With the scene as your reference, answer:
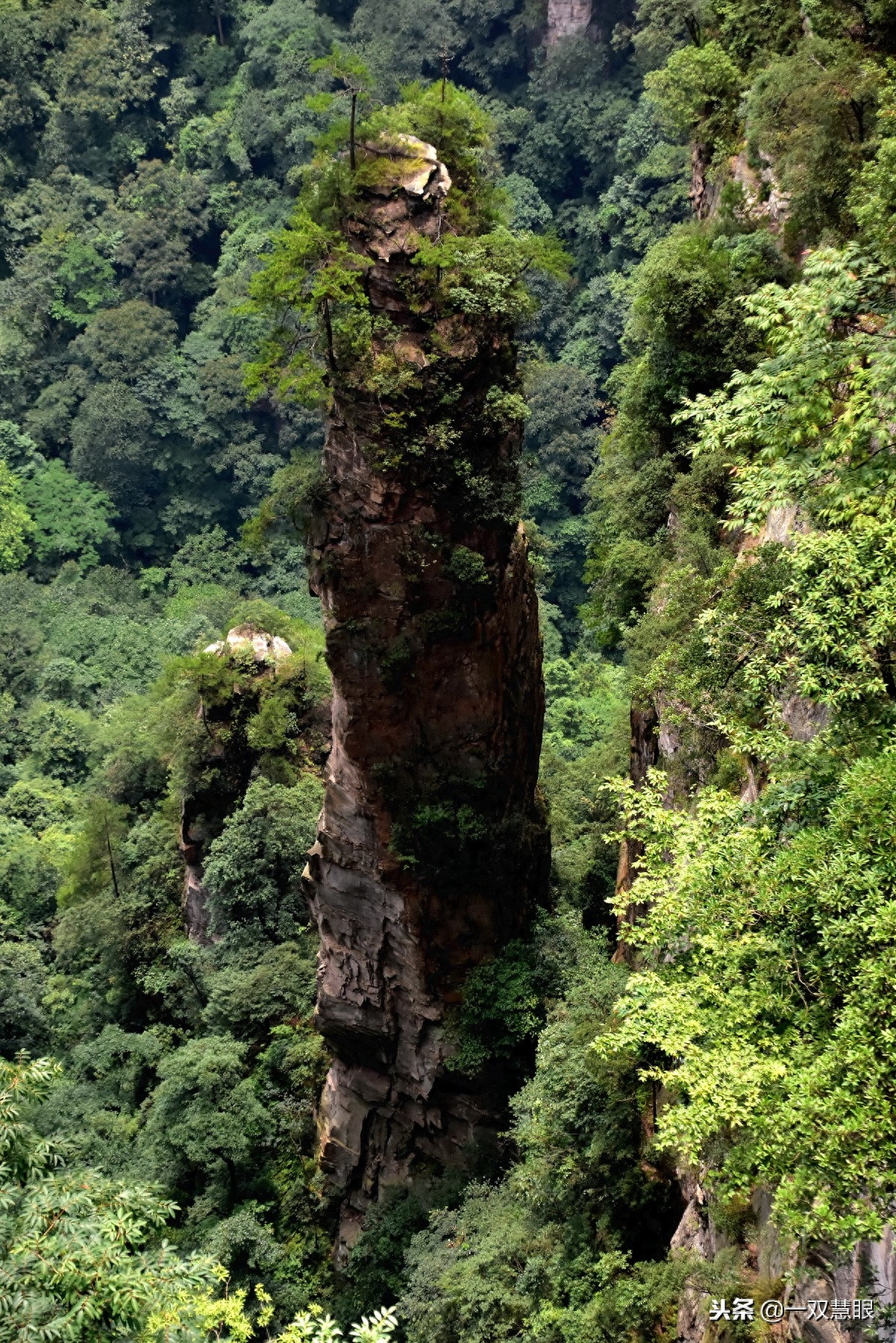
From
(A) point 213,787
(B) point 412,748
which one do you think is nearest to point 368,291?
(B) point 412,748

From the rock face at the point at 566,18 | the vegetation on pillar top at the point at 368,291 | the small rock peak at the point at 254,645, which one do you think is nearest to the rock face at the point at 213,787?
the small rock peak at the point at 254,645

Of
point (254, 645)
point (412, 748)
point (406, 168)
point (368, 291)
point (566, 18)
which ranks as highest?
point (566, 18)

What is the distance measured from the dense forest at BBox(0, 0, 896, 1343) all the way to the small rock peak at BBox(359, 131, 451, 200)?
589 mm

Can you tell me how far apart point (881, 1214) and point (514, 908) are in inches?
513

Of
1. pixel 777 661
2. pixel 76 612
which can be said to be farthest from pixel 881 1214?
pixel 76 612

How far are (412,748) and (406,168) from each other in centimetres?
839

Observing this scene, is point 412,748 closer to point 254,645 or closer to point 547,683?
point 254,645

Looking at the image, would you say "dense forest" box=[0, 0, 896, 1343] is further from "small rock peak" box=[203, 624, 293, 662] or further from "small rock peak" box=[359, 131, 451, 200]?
"small rock peak" box=[359, 131, 451, 200]

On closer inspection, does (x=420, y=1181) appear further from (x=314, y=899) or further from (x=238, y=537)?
(x=238, y=537)

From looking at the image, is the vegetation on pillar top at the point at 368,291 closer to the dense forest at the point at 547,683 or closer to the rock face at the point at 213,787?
the dense forest at the point at 547,683

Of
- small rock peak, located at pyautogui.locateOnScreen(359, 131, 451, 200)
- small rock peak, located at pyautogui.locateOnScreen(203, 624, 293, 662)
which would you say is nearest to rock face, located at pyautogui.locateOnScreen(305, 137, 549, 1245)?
small rock peak, located at pyautogui.locateOnScreen(359, 131, 451, 200)

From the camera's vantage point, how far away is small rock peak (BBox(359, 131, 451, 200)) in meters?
15.4

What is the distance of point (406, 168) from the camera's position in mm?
15586

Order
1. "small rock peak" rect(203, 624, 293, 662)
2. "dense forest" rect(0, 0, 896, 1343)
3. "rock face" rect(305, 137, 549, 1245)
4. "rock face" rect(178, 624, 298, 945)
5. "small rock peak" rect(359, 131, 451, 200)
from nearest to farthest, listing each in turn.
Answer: "dense forest" rect(0, 0, 896, 1343)
"small rock peak" rect(359, 131, 451, 200)
"rock face" rect(305, 137, 549, 1245)
"rock face" rect(178, 624, 298, 945)
"small rock peak" rect(203, 624, 293, 662)
